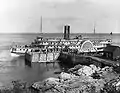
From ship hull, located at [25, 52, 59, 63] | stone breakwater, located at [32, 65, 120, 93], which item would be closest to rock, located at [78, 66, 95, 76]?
stone breakwater, located at [32, 65, 120, 93]

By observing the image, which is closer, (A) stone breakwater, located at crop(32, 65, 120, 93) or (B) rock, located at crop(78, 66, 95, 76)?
(A) stone breakwater, located at crop(32, 65, 120, 93)

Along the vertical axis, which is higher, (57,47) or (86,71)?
(57,47)

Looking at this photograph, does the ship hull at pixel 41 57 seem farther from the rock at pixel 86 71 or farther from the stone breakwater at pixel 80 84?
the stone breakwater at pixel 80 84

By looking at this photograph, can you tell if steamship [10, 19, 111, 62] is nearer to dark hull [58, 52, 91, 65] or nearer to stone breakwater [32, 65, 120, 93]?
dark hull [58, 52, 91, 65]

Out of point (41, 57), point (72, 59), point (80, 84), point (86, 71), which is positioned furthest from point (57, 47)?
point (80, 84)

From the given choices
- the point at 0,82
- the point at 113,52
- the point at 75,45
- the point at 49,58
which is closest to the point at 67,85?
the point at 0,82

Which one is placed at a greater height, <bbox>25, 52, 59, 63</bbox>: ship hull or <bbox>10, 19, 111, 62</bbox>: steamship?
<bbox>10, 19, 111, 62</bbox>: steamship

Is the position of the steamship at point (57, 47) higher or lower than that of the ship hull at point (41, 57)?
higher

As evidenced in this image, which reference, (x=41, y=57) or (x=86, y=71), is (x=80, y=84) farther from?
(x=41, y=57)

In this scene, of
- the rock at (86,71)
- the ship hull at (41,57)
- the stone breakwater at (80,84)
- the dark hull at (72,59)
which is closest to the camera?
the stone breakwater at (80,84)

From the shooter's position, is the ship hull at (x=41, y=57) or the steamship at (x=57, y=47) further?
the steamship at (x=57, y=47)

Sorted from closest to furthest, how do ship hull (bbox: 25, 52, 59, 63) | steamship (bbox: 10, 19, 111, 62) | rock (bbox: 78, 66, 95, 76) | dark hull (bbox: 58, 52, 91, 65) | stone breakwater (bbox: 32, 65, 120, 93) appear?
1. stone breakwater (bbox: 32, 65, 120, 93)
2. rock (bbox: 78, 66, 95, 76)
3. dark hull (bbox: 58, 52, 91, 65)
4. ship hull (bbox: 25, 52, 59, 63)
5. steamship (bbox: 10, 19, 111, 62)

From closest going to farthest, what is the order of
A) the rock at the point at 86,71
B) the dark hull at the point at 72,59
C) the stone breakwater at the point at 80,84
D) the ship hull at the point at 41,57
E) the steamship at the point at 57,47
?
the stone breakwater at the point at 80,84 → the rock at the point at 86,71 → the dark hull at the point at 72,59 → the ship hull at the point at 41,57 → the steamship at the point at 57,47

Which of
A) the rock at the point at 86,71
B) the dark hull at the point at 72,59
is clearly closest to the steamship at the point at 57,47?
the dark hull at the point at 72,59
